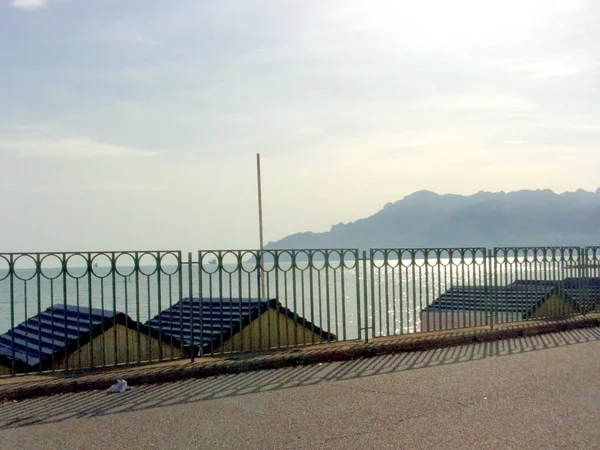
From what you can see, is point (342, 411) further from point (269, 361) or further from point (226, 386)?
point (269, 361)

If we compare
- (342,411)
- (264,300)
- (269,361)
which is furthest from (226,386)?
(264,300)

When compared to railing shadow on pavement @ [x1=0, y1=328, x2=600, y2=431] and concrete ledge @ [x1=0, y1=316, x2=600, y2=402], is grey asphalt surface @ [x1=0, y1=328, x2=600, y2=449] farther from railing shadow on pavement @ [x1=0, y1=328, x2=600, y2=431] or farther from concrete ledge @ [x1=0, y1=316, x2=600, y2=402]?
concrete ledge @ [x1=0, y1=316, x2=600, y2=402]

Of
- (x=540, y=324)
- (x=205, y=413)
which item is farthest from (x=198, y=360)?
(x=540, y=324)

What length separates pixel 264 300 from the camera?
12.8 meters

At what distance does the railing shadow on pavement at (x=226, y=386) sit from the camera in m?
7.15

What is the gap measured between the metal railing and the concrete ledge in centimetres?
40

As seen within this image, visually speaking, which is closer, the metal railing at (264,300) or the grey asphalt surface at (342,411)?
the grey asphalt surface at (342,411)

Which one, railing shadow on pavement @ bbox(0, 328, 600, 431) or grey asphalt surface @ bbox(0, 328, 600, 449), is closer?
grey asphalt surface @ bbox(0, 328, 600, 449)

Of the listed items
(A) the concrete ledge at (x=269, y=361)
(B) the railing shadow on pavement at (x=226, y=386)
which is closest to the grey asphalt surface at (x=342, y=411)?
(B) the railing shadow on pavement at (x=226, y=386)

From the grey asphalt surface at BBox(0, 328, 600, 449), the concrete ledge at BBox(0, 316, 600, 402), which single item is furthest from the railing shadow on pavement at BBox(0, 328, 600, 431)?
the concrete ledge at BBox(0, 316, 600, 402)

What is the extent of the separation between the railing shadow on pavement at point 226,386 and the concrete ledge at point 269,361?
0.43 feet

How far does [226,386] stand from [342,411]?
1.82m

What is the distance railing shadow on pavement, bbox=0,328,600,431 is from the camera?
23.5 ft

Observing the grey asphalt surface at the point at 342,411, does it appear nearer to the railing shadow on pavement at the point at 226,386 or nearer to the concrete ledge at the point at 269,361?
the railing shadow on pavement at the point at 226,386
